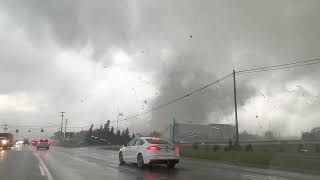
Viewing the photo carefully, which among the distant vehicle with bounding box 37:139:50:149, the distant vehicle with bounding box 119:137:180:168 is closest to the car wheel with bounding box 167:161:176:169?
the distant vehicle with bounding box 119:137:180:168

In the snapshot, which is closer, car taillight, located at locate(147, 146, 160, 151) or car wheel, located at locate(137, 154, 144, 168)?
car taillight, located at locate(147, 146, 160, 151)

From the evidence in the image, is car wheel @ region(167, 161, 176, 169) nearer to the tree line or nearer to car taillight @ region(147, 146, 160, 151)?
car taillight @ region(147, 146, 160, 151)

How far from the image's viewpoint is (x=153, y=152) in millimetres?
21766

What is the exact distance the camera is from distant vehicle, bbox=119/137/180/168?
21.8 m

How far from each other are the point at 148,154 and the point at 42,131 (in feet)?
351

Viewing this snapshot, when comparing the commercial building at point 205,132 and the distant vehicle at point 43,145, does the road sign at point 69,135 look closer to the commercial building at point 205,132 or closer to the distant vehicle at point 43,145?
the commercial building at point 205,132

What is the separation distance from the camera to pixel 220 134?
13212 centimetres

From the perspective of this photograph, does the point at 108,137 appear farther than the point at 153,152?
Yes

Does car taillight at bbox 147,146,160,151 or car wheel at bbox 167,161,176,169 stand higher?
car taillight at bbox 147,146,160,151

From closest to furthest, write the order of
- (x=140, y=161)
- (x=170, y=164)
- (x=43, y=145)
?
(x=140, y=161) → (x=170, y=164) → (x=43, y=145)

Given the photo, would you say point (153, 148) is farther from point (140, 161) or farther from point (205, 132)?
point (205, 132)

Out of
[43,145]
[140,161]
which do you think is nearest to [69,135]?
[43,145]

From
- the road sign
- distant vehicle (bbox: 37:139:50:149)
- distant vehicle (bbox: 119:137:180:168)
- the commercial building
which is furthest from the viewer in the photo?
the road sign

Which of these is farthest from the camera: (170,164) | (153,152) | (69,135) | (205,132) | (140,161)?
(69,135)
